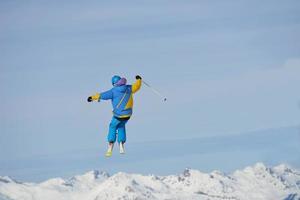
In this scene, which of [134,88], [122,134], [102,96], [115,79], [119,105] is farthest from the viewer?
[134,88]

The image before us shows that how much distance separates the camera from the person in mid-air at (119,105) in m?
38.4

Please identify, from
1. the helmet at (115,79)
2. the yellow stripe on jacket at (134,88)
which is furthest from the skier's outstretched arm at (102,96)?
the yellow stripe on jacket at (134,88)

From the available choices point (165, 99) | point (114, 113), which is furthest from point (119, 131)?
point (165, 99)

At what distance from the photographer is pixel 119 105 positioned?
126 ft

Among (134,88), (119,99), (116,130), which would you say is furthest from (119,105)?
(134,88)

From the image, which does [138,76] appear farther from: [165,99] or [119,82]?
[165,99]

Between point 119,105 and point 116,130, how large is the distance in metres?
1.26

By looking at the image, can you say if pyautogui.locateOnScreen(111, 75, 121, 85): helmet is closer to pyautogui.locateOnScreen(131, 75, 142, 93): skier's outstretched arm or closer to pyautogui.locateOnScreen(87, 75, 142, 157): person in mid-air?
pyautogui.locateOnScreen(87, 75, 142, 157): person in mid-air

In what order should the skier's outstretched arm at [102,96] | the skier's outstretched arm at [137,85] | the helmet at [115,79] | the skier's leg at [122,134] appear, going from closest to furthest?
the skier's outstretched arm at [102,96] → the skier's leg at [122,134] → the helmet at [115,79] → the skier's outstretched arm at [137,85]

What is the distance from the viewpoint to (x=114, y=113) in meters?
38.6

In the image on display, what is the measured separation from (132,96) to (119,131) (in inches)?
59.8

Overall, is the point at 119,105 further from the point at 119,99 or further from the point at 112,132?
the point at 112,132

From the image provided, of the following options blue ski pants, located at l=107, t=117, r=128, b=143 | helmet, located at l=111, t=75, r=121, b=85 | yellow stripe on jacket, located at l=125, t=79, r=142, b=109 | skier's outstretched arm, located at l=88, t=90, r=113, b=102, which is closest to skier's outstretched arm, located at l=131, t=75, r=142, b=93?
yellow stripe on jacket, located at l=125, t=79, r=142, b=109

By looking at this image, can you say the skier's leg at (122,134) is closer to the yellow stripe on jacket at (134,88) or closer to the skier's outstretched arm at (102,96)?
the yellow stripe on jacket at (134,88)
